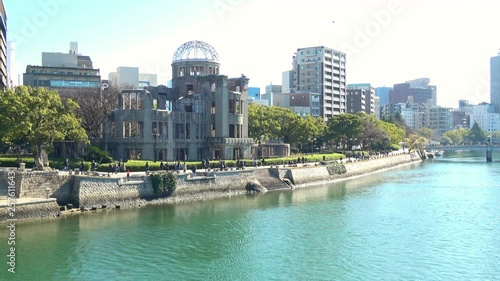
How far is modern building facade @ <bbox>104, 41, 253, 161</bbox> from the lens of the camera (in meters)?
77.7

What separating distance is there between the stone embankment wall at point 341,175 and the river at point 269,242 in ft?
48.3

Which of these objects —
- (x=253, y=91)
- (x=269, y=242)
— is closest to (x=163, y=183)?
(x=269, y=242)

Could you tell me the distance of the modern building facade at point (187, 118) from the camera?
77688 millimetres

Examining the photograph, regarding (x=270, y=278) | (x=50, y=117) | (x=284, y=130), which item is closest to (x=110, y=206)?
(x=50, y=117)

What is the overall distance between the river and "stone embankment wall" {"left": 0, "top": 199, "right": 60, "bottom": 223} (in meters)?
1.45

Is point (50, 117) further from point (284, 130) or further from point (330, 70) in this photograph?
point (330, 70)

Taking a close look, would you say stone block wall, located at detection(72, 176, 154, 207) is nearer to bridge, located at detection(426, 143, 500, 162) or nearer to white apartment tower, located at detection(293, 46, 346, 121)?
bridge, located at detection(426, 143, 500, 162)

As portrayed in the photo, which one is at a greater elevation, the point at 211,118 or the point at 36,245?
the point at 211,118

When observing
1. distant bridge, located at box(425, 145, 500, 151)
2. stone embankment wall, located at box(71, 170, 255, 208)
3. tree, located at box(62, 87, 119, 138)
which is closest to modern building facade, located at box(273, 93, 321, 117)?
distant bridge, located at box(425, 145, 500, 151)

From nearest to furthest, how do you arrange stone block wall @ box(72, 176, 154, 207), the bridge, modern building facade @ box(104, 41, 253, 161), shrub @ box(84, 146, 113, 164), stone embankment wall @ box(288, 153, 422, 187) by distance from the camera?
stone block wall @ box(72, 176, 154, 207)
shrub @ box(84, 146, 113, 164)
modern building facade @ box(104, 41, 253, 161)
stone embankment wall @ box(288, 153, 422, 187)
the bridge

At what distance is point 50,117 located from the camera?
61.9 meters

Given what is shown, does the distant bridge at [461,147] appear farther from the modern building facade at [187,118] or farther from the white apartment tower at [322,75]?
the modern building facade at [187,118]

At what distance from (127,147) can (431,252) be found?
165 feet

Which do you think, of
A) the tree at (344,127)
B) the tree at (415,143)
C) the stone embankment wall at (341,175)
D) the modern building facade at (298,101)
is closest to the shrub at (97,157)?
the stone embankment wall at (341,175)
